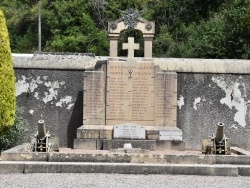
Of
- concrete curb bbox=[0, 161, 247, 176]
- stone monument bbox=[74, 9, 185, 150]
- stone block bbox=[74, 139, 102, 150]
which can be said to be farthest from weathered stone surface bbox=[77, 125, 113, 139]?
concrete curb bbox=[0, 161, 247, 176]

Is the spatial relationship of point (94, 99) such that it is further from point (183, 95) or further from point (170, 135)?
point (183, 95)

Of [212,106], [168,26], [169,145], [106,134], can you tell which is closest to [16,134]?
[106,134]

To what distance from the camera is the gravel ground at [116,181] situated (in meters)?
9.80

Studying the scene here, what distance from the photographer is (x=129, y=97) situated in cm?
1487

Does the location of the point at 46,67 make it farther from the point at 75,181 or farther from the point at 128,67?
the point at 75,181

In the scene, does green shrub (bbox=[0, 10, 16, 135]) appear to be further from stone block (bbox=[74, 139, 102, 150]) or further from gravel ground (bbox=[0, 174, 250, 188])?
gravel ground (bbox=[0, 174, 250, 188])

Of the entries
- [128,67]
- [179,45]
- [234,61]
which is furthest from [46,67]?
[179,45]

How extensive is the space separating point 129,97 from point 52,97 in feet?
6.92

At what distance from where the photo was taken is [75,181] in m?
10.1

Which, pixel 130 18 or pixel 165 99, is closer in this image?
pixel 165 99

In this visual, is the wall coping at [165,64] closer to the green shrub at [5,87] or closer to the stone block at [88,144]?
the stone block at [88,144]

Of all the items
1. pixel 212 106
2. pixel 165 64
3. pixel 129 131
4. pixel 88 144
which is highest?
pixel 165 64

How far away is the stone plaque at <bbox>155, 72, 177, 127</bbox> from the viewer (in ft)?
48.8

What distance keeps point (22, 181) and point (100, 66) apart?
17.8 ft
